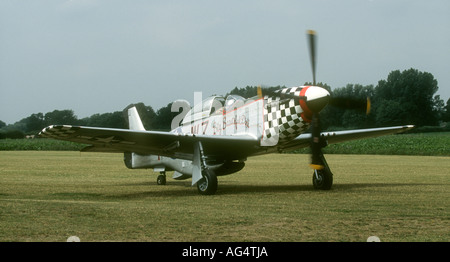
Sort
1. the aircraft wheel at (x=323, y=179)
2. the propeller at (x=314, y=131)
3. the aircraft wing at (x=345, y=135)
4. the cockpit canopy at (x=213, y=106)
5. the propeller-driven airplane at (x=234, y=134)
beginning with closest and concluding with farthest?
the propeller-driven airplane at (x=234, y=134)
the propeller at (x=314, y=131)
the aircraft wheel at (x=323, y=179)
the cockpit canopy at (x=213, y=106)
the aircraft wing at (x=345, y=135)

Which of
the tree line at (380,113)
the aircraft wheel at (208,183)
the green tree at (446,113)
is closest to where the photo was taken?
the aircraft wheel at (208,183)

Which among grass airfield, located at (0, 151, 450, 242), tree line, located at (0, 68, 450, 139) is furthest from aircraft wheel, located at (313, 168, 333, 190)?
tree line, located at (0, 68, 450, 139)

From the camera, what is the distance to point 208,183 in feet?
40.9

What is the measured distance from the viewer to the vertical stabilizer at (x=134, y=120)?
17188mm

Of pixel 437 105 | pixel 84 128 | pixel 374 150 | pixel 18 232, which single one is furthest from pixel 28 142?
pixel 437 105

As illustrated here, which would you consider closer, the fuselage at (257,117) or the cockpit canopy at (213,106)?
the fuselage at (257,117)

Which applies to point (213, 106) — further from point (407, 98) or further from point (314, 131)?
point (407, 98)

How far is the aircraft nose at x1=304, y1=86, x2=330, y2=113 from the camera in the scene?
11.5 metres

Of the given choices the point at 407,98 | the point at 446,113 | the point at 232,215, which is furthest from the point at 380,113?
the point at 232,215

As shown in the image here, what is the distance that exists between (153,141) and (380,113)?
60064mm

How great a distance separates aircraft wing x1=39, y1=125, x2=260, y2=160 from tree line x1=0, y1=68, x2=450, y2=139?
1396 cm


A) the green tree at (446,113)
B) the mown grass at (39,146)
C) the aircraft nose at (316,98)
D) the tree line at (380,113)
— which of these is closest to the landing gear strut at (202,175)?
the aircraft nose at (316,98)

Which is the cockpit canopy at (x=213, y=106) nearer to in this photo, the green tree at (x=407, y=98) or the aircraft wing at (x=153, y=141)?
the aircraft wing at (x=153, y=141)

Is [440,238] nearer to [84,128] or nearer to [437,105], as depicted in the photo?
[84,128]
